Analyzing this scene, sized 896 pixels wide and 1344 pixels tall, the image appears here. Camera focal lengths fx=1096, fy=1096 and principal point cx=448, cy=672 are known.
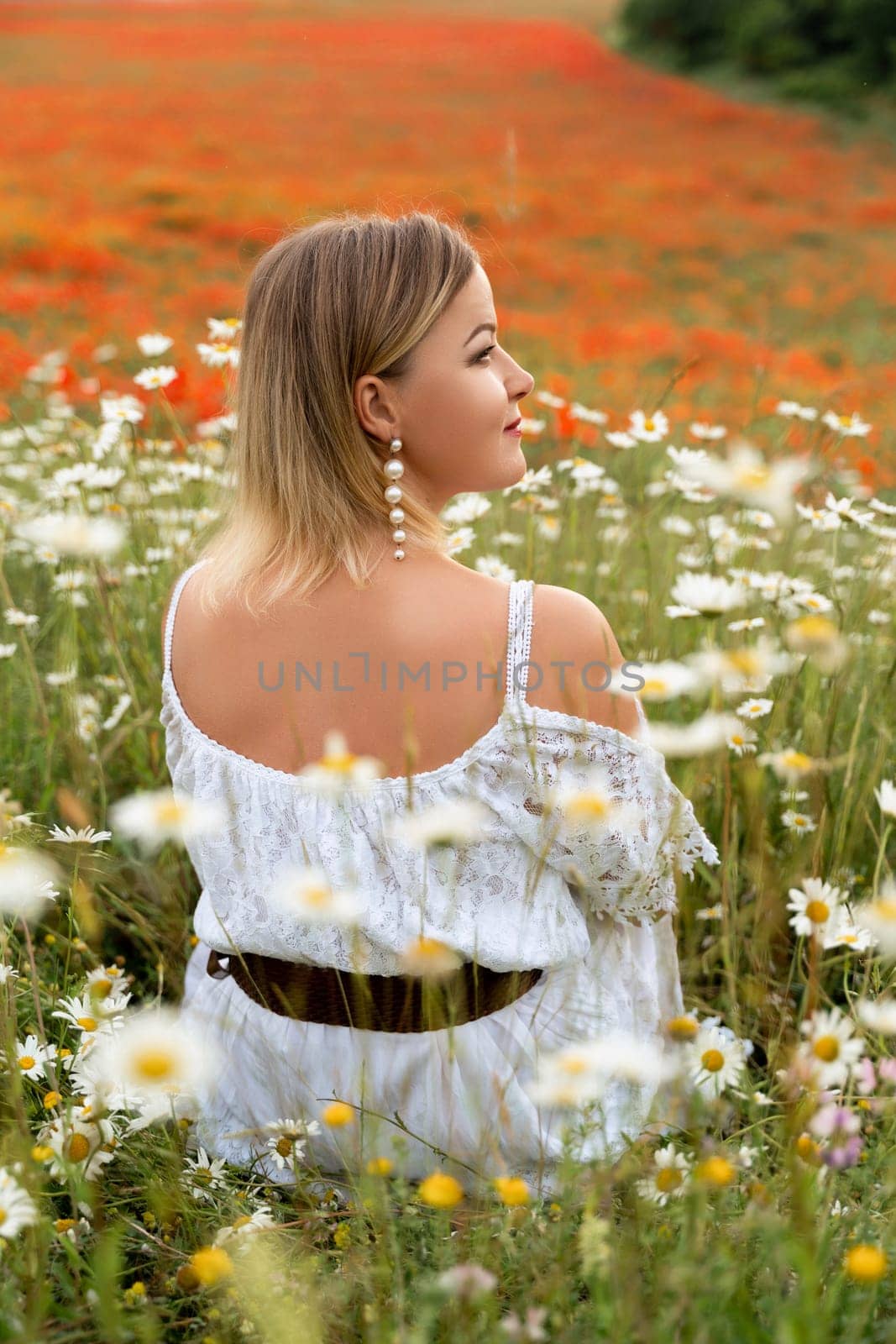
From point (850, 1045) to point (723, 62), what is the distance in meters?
19.4

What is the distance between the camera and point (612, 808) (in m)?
1.14

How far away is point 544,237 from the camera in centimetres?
1214

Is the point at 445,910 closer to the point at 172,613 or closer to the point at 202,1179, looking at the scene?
the point at 202,1179

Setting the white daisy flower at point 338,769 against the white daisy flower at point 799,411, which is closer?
the white daisy flower at point 338,769

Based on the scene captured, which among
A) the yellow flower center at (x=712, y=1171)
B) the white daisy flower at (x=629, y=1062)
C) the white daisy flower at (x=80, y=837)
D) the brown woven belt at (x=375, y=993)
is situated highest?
the yellow flower center at (x=712, y=1171)

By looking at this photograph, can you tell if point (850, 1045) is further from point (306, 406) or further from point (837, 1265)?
point (306, 406)

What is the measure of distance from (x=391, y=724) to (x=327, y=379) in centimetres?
43

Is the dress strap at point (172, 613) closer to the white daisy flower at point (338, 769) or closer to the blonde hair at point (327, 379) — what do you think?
the blonde hair at point (327, 379)

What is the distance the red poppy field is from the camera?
7.69 m

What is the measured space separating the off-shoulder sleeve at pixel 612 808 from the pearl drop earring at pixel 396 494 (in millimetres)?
266

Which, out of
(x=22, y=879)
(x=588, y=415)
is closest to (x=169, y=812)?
(x=22, y=879)

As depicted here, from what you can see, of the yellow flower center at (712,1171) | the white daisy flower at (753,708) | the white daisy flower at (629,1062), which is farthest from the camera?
the white daisy flower at (753,708)

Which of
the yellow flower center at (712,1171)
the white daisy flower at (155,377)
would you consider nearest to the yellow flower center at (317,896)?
the yellow flower center at (712,1171)

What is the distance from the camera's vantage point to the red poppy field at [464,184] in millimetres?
7688
